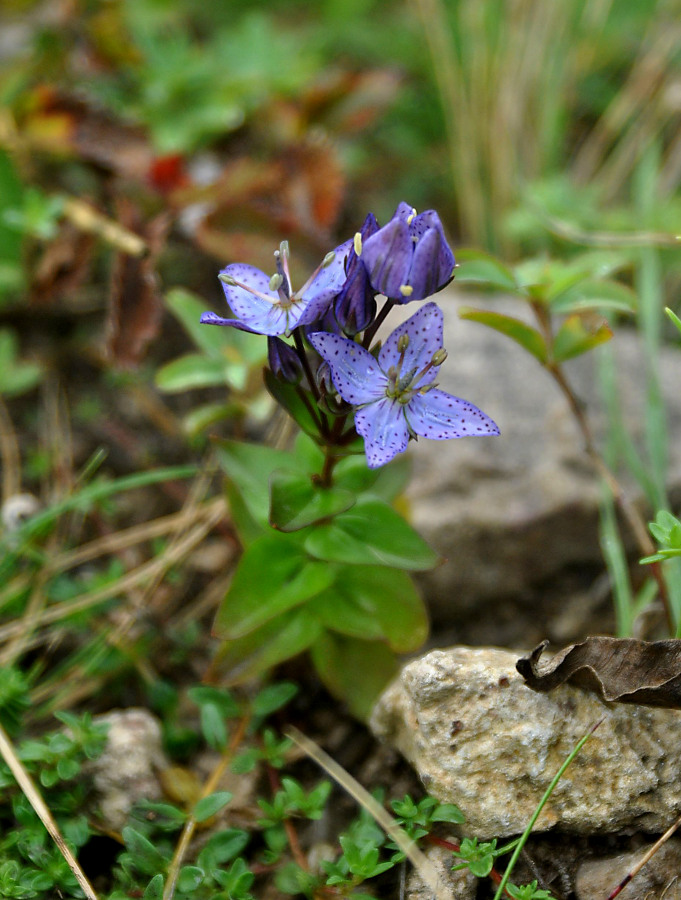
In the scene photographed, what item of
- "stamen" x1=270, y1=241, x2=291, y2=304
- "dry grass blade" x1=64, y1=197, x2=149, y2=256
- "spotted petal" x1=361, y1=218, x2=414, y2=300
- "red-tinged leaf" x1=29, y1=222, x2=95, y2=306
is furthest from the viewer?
"red-tinged leaf" x1=29, y1=222, x2=95, y2=306

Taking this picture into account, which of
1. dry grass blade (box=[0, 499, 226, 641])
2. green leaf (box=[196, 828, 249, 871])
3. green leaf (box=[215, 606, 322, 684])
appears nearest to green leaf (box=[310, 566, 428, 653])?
green leaf (box=[215, 606, 322, 684])

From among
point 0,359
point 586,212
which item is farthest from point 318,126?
point 0,359

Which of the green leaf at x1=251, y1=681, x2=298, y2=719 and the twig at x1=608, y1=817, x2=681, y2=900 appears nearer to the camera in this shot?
the twig at x1=608, y1=817, x2=681, y2=900

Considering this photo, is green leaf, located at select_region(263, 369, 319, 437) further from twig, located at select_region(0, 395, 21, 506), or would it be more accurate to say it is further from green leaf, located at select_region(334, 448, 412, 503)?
twig, located at select_region(0, 395, 21, 506)

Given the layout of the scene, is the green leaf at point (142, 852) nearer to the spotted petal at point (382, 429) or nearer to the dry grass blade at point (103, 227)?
the spotted petal at point (382, 429)

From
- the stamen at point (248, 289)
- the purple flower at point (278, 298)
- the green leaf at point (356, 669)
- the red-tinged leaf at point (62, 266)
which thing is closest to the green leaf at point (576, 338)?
the purple flower at point (278, 298)

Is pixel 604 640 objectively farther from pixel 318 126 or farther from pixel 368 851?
pixel 318 126

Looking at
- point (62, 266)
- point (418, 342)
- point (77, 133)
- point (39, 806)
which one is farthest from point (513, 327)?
point (77, 133)
